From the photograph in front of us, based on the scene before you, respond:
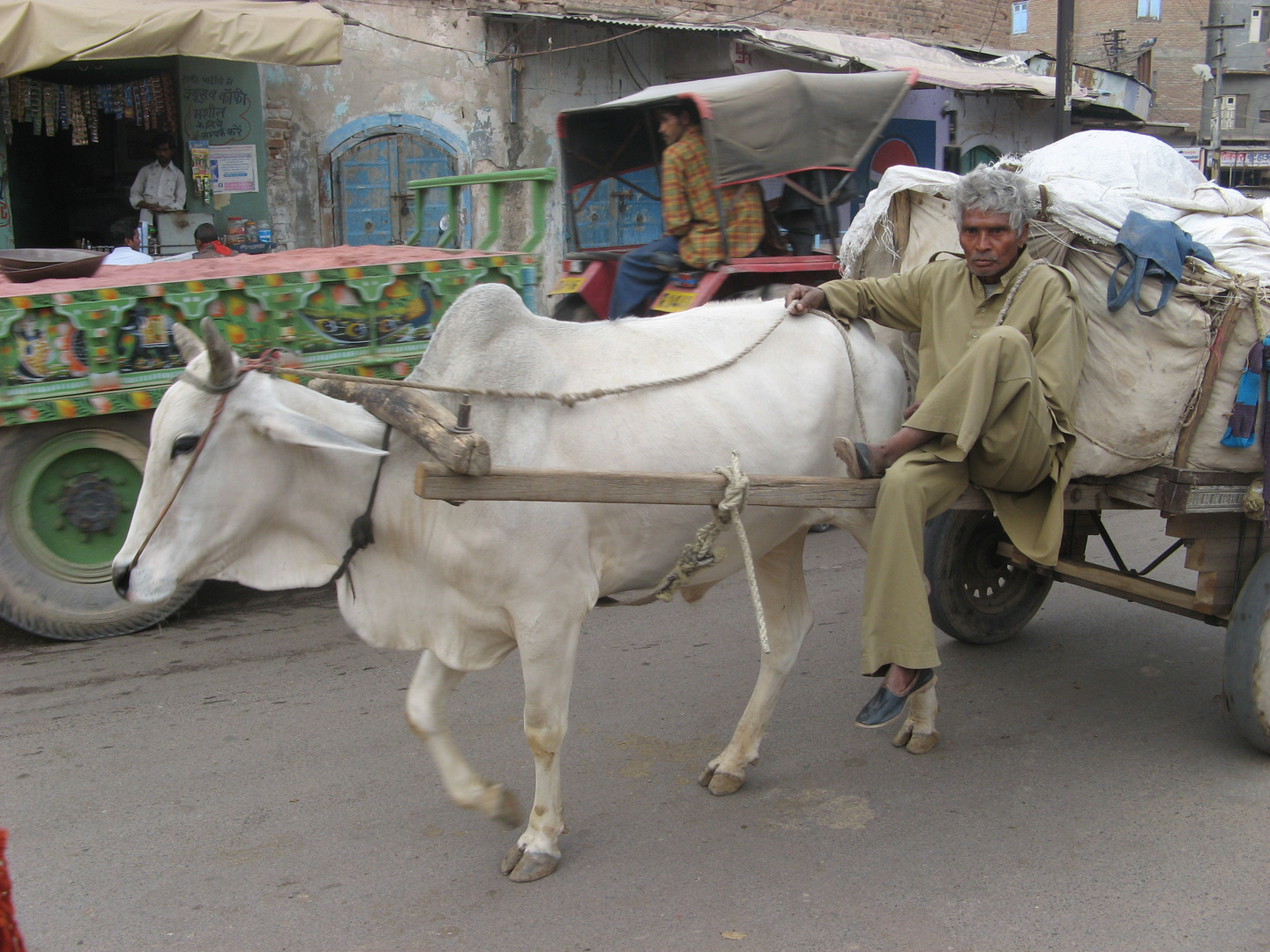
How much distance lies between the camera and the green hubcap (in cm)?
498

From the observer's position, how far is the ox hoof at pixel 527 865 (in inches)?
120

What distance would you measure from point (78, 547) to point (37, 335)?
3.33ft

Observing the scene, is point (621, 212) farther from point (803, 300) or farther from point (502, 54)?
point (803, 300)

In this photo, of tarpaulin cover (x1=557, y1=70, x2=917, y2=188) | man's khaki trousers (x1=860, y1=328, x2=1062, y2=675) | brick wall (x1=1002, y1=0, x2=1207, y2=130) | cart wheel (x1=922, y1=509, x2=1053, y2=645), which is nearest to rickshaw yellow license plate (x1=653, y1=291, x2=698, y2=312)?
tarpaulin cover (x1=557, y1=70, x2=917, y2=188)

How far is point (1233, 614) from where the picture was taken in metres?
3.53

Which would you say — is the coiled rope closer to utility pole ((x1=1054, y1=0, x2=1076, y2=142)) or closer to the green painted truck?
Result: the green painted truck

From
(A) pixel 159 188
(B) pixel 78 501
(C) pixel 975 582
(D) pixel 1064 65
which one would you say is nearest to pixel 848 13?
(D) pixel 1064 65

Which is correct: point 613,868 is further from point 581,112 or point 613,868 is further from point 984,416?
point 581,112

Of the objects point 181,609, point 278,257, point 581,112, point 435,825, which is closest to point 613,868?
point 435,825

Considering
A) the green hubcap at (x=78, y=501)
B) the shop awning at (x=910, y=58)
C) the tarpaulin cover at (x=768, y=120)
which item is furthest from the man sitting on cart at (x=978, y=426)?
the shop awning at (x=910, y=58)

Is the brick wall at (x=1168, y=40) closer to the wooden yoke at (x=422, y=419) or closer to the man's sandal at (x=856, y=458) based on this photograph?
the man's sandal at (x=856, y=458)

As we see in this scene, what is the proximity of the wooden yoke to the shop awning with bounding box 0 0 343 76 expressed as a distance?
21.6ft

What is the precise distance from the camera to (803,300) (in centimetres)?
356

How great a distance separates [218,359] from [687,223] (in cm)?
457
